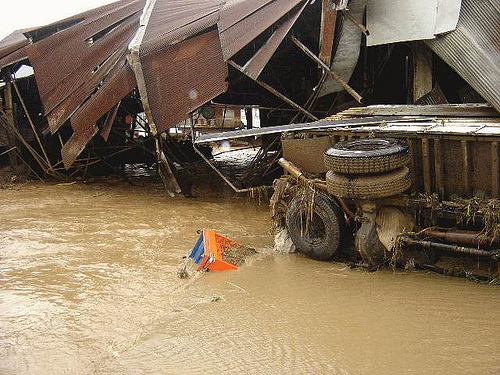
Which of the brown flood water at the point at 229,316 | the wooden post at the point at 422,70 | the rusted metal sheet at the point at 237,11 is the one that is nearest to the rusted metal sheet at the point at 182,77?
the rusted metal sheet at the point at 237,11

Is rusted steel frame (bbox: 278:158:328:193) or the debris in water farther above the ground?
rusted steel frame (bbox: 278:158:328:193)

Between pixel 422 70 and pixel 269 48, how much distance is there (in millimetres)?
2627

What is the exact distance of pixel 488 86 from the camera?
21.4ft

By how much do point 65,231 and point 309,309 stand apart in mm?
5113

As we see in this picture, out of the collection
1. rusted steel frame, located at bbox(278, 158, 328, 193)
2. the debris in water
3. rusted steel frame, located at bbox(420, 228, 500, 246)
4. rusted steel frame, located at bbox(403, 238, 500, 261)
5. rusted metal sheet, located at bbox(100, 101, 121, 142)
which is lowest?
the debris in water

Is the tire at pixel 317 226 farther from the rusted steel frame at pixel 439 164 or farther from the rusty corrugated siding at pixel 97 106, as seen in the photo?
the rusty corrugated siding at pixel 97 106

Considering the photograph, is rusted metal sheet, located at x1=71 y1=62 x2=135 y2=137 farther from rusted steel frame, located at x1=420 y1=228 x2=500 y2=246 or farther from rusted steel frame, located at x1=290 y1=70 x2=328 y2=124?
rusted steel frame, located at x1=420 y1=228 x2=500 y2=246

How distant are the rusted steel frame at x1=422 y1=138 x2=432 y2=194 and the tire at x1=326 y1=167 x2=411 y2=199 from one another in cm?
24

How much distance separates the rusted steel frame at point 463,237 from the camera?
4.97m

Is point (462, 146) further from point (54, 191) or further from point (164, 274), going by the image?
point (54, 191)

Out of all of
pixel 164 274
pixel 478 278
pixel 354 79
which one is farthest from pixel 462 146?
pixel 354 79

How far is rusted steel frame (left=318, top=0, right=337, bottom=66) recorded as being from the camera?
815 centimetres

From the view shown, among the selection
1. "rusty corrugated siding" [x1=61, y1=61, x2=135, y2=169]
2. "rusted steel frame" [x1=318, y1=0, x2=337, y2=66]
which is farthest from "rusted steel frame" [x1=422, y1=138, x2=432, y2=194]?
"rusty corrugated siding" [x1=61, y1=61, x2=135, y2=169]

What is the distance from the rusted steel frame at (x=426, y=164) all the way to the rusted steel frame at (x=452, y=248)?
2.04ft
